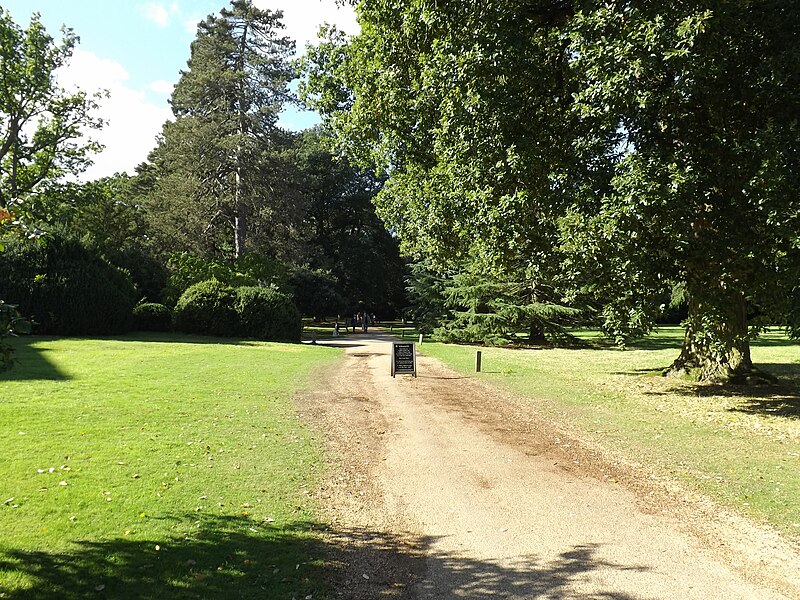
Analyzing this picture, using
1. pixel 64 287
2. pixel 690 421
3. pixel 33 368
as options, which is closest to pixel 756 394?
pixel 690 421

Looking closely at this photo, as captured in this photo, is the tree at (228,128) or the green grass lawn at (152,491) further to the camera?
the tree at (228,128)

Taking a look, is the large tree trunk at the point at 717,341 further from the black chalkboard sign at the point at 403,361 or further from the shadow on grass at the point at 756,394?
the black chalkboard sign at the point at 403,361

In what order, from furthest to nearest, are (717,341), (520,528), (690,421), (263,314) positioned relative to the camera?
1. (263,314)
2. (717,341)
3. (690,421)
4. (520,528)

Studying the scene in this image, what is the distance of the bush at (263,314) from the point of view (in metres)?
30.1

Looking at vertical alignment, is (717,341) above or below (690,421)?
above

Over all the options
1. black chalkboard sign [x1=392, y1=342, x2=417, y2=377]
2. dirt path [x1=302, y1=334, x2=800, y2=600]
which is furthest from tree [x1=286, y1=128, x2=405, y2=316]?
dirt path [x1=302, y1=334, x2=800, y2=600]

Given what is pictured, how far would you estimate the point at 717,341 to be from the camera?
1239 cm

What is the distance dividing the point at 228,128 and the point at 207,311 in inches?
576

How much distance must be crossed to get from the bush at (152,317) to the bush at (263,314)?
415 centimetres

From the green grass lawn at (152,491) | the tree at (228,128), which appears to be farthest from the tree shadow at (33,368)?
the tree at (228,128)

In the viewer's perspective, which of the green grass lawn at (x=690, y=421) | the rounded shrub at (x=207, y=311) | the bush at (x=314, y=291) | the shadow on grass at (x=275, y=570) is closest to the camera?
the shadow on grass at (x=275, y=570)

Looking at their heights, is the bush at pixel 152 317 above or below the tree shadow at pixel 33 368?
Answer: above

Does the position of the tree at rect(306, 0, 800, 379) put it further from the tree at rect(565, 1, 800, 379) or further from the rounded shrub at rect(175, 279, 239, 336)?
the rounded shrub at rect(175, 279, 239, 336)

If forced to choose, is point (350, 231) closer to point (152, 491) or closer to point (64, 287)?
point (64, 287)
